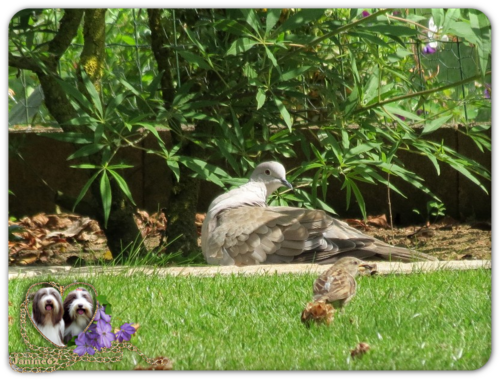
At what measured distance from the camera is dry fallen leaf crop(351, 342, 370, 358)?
2.55 metres

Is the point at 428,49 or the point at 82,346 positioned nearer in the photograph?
the point at 82,346

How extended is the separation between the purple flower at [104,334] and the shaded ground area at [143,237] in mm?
2065

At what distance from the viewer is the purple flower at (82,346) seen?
2533 millimetres

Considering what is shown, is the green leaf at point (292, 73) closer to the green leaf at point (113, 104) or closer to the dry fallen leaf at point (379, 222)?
the green leaf at point (113, 104)

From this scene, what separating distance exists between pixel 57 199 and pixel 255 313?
252cm

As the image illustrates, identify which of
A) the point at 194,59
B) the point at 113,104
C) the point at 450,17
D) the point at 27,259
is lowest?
the point at 27,259

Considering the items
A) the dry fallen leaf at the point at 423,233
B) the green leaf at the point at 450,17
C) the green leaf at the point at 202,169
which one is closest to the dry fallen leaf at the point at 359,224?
the dry fallen leaf at the point at 423,233

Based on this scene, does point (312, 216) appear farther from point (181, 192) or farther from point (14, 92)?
point (14, 92)

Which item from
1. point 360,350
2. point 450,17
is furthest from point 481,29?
point 360,350

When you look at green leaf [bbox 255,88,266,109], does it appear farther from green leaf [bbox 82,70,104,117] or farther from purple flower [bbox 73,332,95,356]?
purple flower [bbox 73,332,95,356]

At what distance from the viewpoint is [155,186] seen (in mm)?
6238

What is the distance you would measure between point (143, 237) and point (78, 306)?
285 cm

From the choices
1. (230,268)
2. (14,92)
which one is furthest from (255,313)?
(14,92)

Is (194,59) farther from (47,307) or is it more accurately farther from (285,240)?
(47,307)
